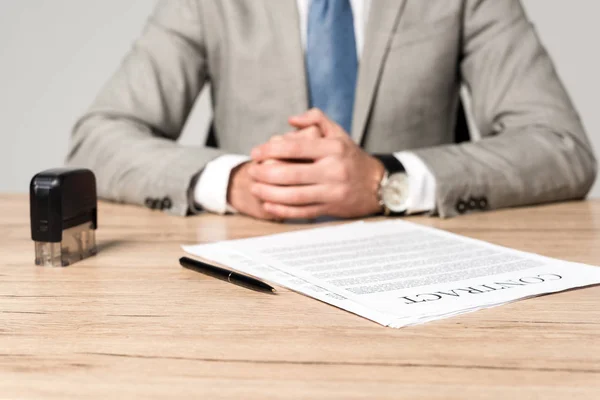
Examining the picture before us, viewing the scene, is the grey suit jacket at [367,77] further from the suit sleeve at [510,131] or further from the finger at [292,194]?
the finger at [292,194]

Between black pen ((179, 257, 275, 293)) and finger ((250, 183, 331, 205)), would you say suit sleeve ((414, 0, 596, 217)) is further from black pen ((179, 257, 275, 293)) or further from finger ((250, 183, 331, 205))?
→ black pen ((179, 257, 275, 293))

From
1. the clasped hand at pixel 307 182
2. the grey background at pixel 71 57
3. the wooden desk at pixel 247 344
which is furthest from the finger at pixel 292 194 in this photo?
the grey background at pixel 71 57

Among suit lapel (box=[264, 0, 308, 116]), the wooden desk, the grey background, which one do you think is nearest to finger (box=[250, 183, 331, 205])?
the wooden desk

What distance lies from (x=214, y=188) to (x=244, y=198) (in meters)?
0.06

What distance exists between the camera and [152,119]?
1.76 metres

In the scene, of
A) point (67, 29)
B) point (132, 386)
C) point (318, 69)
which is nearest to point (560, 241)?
point (132, 386)

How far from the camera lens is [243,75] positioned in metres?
1.82

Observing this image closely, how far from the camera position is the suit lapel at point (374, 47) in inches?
69.3

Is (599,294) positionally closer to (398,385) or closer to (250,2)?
(398,385)

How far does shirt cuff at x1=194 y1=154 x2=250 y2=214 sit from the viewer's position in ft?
4.35

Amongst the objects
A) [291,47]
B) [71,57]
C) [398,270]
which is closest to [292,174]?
[398,270]

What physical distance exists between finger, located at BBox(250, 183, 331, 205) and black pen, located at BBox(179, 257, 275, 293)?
1.16 feet

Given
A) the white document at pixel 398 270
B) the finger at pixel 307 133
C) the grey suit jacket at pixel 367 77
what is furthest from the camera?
the grey suit jacket at pixel 367 77

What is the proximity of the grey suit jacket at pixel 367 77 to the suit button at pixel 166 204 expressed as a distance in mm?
259
